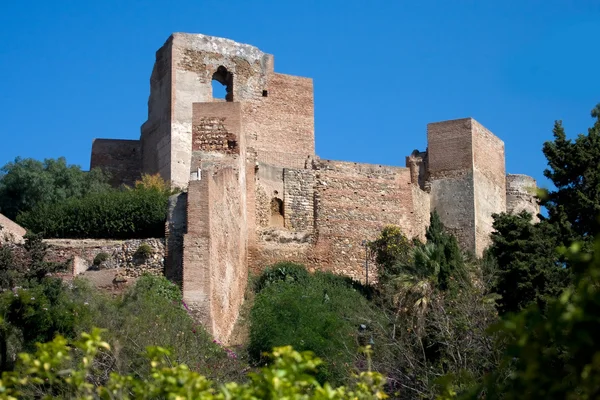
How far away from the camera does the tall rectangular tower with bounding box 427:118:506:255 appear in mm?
34656

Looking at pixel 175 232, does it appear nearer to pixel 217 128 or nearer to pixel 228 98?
pixel 217 128

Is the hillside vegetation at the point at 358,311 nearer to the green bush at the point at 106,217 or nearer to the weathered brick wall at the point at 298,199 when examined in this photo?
the green bush at the point at 106,217

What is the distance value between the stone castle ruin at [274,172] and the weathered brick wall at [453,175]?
0.10 feet

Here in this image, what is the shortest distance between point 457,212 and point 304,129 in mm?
5403

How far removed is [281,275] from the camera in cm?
2912

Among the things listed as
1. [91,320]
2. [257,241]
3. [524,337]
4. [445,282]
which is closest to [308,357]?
[524,337]

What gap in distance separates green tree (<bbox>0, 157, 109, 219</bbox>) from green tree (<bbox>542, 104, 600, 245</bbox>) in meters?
13.8

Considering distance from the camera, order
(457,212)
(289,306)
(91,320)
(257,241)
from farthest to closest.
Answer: (457,212) → (257,241) → (289,306) → (91,320)

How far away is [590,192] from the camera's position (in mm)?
24312

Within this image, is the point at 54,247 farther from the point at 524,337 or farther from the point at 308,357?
the point at 524,337

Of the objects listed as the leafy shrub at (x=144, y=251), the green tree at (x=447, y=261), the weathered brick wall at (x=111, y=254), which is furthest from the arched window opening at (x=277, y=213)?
the leafy shrub at (x=144, y=251)

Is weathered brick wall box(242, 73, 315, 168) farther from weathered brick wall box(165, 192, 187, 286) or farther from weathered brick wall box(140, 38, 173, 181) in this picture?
weathered brick wall box(165, 192, 187, 286)

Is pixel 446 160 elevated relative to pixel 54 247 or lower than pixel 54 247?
elevated

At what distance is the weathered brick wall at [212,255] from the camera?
76.5ft
